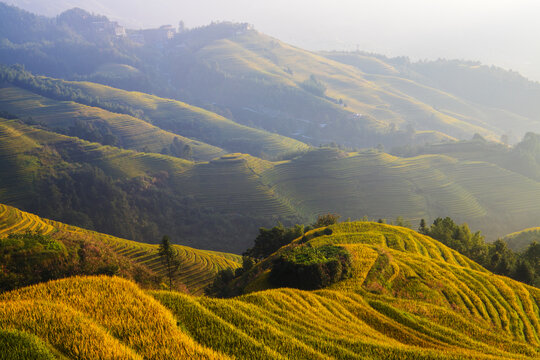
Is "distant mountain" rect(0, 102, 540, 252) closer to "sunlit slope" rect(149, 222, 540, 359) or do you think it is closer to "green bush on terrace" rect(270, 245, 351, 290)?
"sunlit slope" rect(149, 222, 540, 359)

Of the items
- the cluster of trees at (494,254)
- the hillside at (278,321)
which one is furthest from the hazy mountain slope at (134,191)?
the hillside at (278,321)

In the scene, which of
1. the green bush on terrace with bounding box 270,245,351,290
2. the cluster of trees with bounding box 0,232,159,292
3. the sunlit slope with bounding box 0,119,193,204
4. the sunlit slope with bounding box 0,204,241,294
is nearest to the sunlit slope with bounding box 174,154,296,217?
the sunlit slope with bounding box 0,119,193,204

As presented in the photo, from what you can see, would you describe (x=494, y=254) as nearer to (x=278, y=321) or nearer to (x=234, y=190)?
(x=278, y=321)

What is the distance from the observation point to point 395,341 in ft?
50.9

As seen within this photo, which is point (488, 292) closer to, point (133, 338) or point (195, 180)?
point (133, 338)

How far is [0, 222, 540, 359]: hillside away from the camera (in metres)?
9.73

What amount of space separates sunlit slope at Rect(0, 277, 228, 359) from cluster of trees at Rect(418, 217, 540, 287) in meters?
46.0

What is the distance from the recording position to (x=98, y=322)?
10469 mm

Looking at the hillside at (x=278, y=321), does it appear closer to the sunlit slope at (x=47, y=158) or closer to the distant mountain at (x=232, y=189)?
the distant mountain at (x=232, y=189)

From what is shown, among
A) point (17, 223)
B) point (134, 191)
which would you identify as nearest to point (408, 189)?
point (134, 191)

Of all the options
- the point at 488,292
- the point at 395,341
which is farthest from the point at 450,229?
the point at 395,341

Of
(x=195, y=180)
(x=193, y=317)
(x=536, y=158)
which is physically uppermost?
(x=536, y=158)

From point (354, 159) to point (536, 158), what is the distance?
10119 centimetres

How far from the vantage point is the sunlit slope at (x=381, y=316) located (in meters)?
12.0
